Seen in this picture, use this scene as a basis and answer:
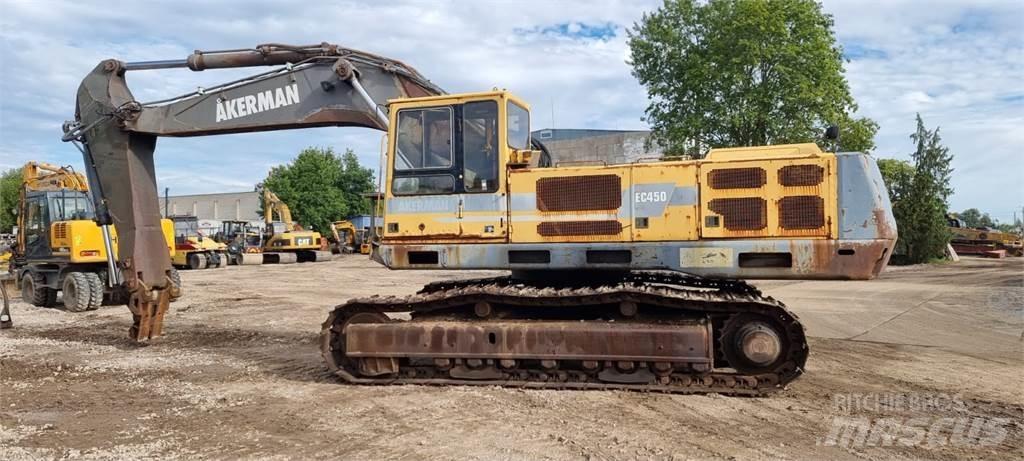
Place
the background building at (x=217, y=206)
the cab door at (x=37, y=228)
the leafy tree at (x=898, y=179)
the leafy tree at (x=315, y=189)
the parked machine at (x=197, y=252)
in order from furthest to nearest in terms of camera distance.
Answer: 1. the background building at (x=217, y=206)
2. the leafy tree at (x=315, y=189)
3. the leafy tree at (x=898, y=179)
4. the parked machine at (x=197, y=252)
5. the cab door at (x=37, y=228)

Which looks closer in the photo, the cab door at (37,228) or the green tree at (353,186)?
the cab door at (37,228)

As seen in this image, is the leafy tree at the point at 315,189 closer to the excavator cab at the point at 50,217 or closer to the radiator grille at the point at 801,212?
the excavator cab at the point at 50,217

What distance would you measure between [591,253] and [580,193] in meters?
0.62

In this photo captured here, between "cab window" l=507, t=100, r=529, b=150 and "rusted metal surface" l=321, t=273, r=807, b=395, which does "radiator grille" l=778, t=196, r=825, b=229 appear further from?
"cab window" l=507, t=100, r=529, b=150

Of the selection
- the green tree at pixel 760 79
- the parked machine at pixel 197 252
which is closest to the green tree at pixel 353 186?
Result: the parked machine at pixel 197 252

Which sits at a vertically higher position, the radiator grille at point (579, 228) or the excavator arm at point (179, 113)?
the excavator arm at point (179, 113)

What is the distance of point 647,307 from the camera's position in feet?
22.9

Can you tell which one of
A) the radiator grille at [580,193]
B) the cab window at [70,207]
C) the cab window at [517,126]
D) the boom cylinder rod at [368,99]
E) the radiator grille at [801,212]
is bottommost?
the radiator grille at [801,212]

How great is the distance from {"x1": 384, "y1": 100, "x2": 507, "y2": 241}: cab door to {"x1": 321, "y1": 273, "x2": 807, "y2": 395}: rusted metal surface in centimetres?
72

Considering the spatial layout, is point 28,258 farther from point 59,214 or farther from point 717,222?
point 717,222

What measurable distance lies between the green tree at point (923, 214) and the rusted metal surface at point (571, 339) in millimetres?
28503

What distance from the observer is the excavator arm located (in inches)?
330

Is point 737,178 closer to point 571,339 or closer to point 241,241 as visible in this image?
point 571,339

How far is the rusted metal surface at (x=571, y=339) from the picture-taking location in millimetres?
6691
